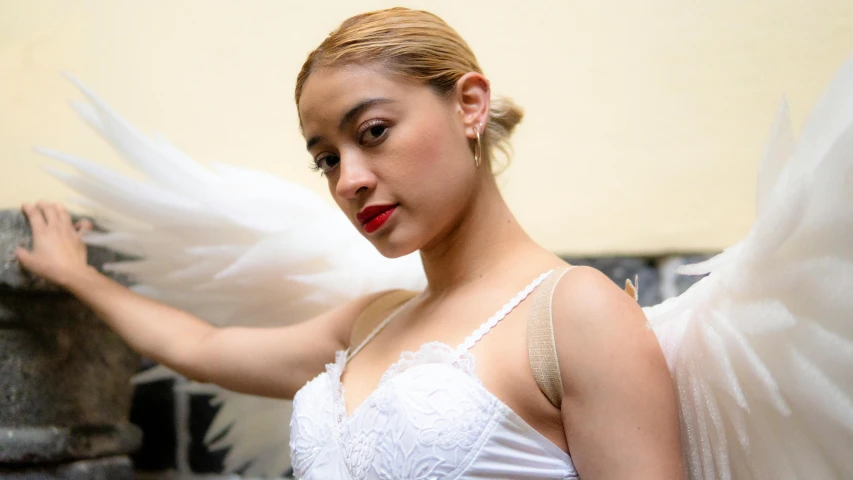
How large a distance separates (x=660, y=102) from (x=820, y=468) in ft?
2.46

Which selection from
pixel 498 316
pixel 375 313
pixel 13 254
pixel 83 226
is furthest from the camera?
pixel 83 226

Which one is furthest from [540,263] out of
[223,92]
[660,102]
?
[223,92]

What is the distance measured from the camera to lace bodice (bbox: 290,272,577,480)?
778 millimetres

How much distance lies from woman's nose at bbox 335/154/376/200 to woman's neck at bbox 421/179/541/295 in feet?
0.44

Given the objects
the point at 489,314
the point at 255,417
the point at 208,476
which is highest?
the point at 489,314

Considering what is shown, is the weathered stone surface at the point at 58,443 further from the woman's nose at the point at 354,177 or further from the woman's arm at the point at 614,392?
the woman's arm at the point at 614,392

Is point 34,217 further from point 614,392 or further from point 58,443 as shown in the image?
point 614,392

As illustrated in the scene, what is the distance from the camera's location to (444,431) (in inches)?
30.6

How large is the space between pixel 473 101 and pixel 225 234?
58cm

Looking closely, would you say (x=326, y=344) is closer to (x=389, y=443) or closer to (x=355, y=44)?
(x=389, y=443)

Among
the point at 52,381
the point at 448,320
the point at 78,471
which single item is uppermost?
the point at 448,320

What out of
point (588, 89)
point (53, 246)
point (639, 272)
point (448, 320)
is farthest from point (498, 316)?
point (53, 246)

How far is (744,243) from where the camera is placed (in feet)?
2.49

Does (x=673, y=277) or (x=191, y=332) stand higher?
(x=191, y=332)
